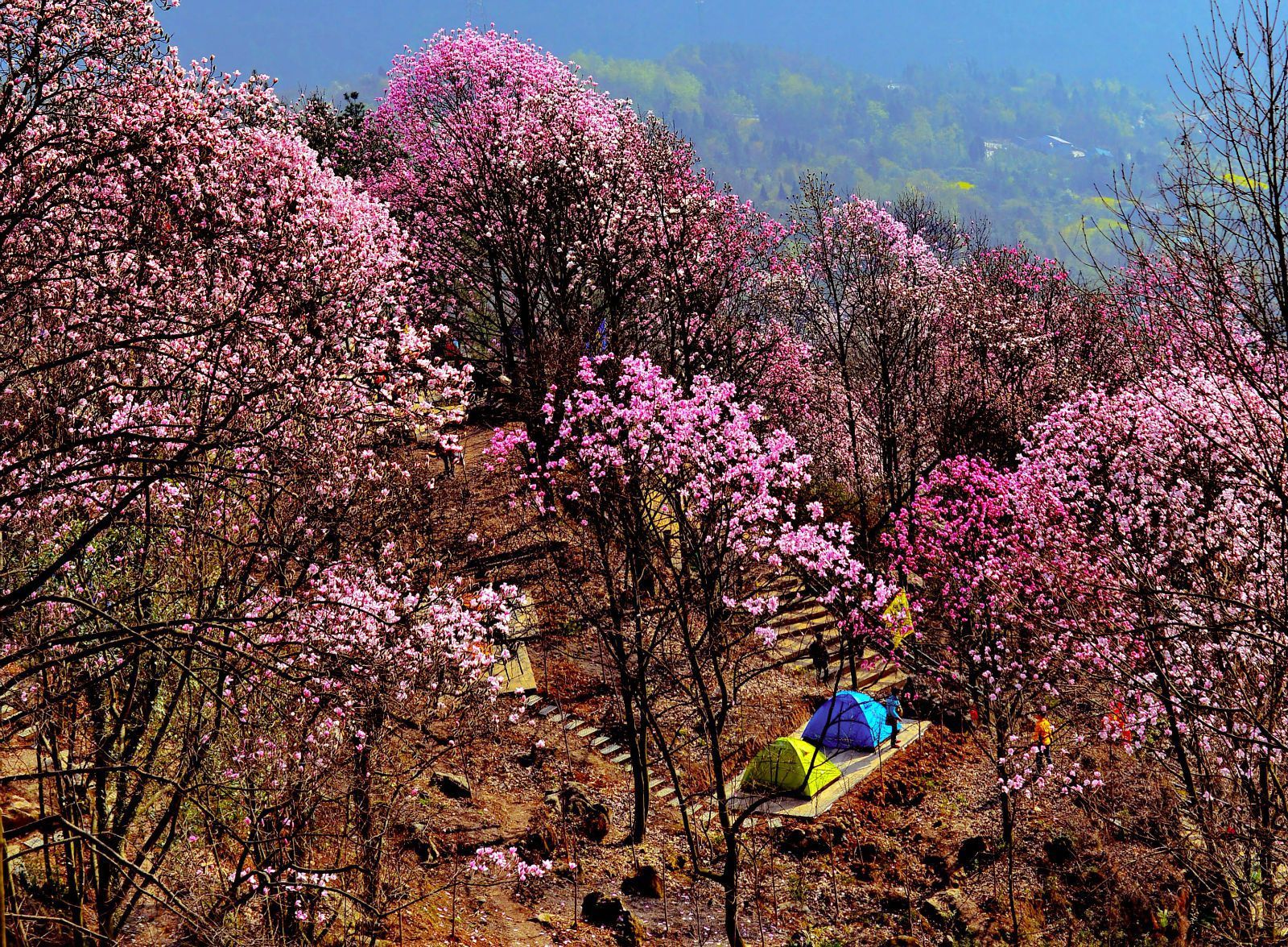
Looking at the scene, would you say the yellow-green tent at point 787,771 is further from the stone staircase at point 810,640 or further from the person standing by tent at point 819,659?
the person standing by tent at point 819,659

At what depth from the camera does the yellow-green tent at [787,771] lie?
23234 millimetres

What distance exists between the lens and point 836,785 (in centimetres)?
2431

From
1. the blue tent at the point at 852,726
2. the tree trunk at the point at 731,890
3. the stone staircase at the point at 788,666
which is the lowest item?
the tree trunk at the point at 731,890

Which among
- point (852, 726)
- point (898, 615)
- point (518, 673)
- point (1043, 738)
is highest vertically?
point (898, 615)

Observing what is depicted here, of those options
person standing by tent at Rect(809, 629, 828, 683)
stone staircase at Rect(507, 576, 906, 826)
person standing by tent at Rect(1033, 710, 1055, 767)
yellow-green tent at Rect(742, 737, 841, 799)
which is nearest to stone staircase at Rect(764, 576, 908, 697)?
stone staircase at Rect(507, 576, 906, 826)

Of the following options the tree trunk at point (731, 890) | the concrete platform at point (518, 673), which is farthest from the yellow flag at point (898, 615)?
the tree trunk at point (731, 890)

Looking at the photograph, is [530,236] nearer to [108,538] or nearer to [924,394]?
[924,394]

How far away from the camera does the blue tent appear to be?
25484 mm

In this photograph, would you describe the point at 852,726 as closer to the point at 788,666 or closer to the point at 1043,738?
the point at 788,666

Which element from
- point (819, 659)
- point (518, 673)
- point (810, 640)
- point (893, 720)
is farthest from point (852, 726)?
point (518, 673)

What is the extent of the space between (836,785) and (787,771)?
1.78 metres

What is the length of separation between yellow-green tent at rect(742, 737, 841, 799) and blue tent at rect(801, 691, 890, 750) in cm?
149

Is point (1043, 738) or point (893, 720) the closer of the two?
point (1043, 738)

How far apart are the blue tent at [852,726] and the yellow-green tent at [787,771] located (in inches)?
58.5
